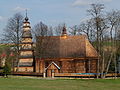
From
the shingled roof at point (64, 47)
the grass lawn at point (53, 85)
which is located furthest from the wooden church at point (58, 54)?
the grass lawn at point (53, 85)

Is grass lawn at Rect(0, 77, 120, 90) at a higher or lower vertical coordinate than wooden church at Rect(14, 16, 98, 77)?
lower

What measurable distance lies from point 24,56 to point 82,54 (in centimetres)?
1158

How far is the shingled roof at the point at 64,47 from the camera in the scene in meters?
47.7

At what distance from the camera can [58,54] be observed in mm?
48219

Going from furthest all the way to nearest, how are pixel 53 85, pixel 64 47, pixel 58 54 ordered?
pixel 64 47 < pixel 58 54 < pixel 53 85

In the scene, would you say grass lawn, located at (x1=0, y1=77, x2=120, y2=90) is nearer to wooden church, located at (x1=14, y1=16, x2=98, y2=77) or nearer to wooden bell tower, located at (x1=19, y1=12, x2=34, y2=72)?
wooden church, located at (x1=14, y1=16, x2=98, y2=77)

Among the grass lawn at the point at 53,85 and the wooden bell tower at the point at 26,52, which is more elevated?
the wooden bell tower at the point at 26,52

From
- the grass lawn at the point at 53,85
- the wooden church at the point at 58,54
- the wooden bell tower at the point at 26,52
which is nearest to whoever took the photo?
the grass lawn at the point at 53,85

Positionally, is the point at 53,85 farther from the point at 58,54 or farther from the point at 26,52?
the point at 26,52

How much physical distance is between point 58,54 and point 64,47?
222 centimetres

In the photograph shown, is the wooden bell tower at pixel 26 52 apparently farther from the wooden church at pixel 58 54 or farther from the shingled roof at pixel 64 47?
Answer: the shingled roof at pixel 64 47

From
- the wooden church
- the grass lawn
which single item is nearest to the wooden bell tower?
the wooden church

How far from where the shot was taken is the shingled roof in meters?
47.7

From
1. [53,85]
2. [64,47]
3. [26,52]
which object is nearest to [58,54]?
[64,47]
